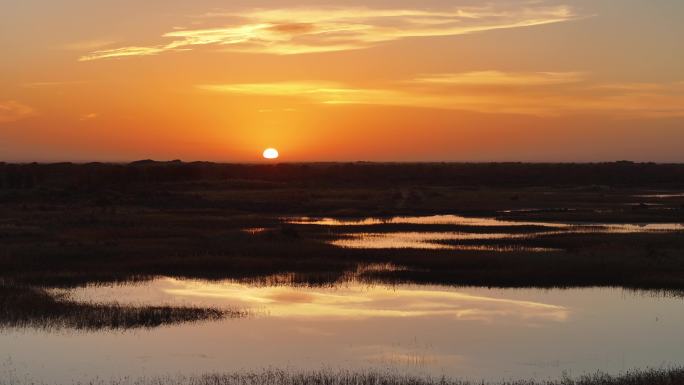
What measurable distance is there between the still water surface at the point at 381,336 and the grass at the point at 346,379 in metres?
0.61

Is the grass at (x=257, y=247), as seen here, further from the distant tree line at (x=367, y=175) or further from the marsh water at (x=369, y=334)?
the distant tree line at (x=367, y=175)

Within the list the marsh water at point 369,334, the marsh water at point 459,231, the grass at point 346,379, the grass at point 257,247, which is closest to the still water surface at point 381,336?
the marsh water at point 369,334

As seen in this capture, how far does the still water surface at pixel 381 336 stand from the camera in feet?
55.8

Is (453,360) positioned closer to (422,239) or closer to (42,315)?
(42,315)

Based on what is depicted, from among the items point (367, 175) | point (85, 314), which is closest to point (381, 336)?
point (85, 314)

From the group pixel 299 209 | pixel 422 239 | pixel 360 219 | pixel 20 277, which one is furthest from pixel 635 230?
pixel 20 277

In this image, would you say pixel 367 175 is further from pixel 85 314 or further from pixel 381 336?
pixel 381 336

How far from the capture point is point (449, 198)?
7725 cm

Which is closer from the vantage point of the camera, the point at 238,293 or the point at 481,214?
the point at 238,293

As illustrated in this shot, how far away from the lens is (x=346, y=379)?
48.6 feet

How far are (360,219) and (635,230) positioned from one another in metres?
17.7

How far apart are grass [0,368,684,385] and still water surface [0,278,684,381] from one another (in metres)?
0.61

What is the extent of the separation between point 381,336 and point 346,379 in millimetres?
5150

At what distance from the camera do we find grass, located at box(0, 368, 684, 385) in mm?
14711
